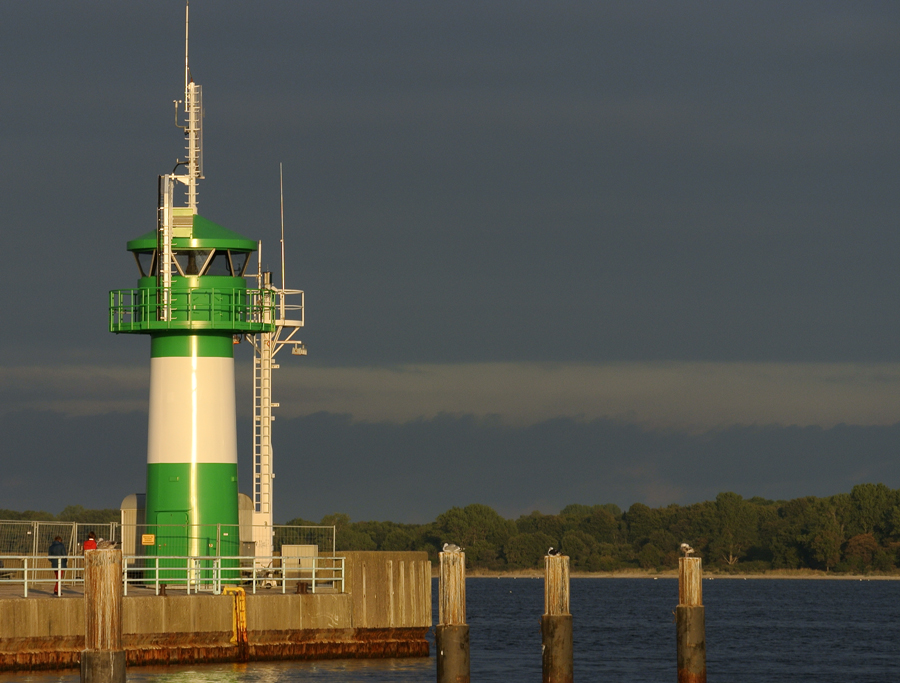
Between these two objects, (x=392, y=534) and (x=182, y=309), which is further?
(x=392, y=534)

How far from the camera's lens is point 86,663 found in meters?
23.2

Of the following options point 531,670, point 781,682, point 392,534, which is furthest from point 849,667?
point 392,534

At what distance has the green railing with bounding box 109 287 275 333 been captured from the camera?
3900 centimetres

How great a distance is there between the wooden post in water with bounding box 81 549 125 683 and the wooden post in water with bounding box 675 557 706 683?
12.8m

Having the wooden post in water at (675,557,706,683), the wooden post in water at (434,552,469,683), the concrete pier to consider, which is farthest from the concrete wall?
the wooden post in water at (434,552,469,683)

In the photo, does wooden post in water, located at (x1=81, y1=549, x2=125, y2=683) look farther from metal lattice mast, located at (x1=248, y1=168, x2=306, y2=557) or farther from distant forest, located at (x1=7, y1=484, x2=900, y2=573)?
distant forest, located at (x1=7, y1=484, x2=900, y2=573)

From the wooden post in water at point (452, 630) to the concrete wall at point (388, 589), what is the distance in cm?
788

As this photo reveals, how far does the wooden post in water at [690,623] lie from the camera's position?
32.2 m

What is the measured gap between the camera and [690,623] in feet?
106

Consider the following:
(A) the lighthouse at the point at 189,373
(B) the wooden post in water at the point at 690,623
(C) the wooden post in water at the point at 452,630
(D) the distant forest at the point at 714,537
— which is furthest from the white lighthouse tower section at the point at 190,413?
(D) the distant forest at the point at 714,537

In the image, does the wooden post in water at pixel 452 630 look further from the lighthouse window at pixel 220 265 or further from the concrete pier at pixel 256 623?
the lighthouse window at pixel 220 265

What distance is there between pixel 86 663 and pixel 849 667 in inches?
1305

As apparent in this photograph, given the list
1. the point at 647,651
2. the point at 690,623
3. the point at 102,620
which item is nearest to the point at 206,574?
the point at 690,623

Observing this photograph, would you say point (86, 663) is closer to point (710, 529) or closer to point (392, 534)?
point (392, 534)
